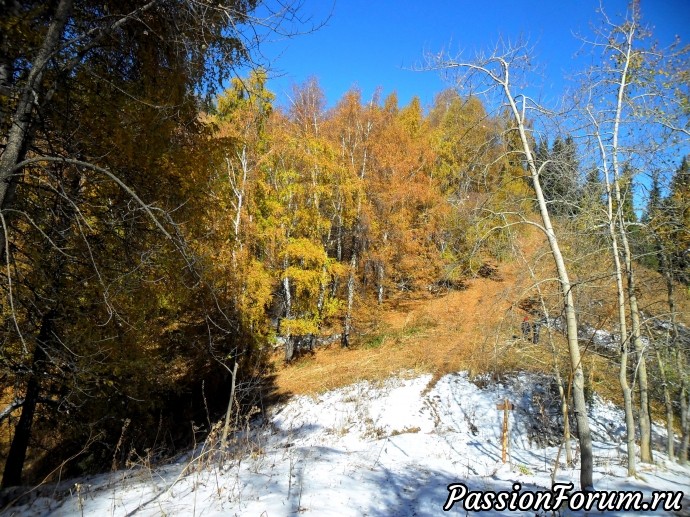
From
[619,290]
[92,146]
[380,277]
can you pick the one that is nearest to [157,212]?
[92,146]

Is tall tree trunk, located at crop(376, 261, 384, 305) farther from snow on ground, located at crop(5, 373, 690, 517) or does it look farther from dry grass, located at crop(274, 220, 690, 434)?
snow on ground, located at crop(5, 373, 690, 517)

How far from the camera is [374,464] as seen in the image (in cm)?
609

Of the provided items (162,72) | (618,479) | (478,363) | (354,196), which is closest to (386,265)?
(354,196)

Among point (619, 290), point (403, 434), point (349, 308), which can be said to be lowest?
point (403, 434)

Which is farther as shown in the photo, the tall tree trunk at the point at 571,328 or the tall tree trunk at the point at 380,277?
the tall tree trunk at the point at 380,277

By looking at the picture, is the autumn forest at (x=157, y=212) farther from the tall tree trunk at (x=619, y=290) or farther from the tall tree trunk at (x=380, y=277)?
the tall tree trunk at (x=380, y=277)

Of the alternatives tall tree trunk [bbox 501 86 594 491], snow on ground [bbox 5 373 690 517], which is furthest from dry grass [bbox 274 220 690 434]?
tall tree trunk [bbox 501 86 594 491]

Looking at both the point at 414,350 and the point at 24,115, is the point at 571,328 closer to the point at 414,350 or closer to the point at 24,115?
the point at 24,115

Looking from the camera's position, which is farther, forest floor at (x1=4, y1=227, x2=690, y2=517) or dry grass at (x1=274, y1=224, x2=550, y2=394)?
dry grass at (x1=274, y1=224, x2=550, y2=394)

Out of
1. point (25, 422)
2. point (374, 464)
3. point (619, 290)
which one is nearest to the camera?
point (25, 422)

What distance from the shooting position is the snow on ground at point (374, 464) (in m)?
3.90

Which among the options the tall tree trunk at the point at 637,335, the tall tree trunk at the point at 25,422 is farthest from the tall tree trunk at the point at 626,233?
the tall tree trunk at the point at 25,422

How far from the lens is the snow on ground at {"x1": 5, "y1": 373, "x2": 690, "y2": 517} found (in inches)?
153

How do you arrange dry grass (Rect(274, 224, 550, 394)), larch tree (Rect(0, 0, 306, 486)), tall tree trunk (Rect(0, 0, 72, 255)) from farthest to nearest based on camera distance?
dry grass (Rect(274, 224, 550, 394)) → larch tree (Rect(0, 0, 306, 486)) → tall tree trunk (Rect(0, 0, 72, 255))
